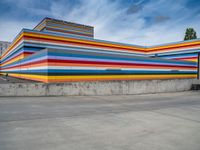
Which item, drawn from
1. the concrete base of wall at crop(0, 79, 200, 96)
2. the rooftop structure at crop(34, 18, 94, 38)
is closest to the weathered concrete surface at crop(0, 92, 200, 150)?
the concrete base of wall at crop(0, 79, 200, 96)

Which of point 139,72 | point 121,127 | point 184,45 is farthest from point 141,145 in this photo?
point 184,45

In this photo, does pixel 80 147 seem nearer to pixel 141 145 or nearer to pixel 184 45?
pixel 141 145

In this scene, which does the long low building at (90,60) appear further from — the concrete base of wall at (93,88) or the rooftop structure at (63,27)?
the rooftop structure at (63,27)

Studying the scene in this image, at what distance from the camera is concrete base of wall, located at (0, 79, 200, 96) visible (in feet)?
33.5

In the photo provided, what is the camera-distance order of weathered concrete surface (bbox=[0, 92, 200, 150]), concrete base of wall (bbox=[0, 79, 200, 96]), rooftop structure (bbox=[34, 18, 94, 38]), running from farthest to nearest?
rooftop structure (bbox=[34, 18, 94, 38]) → concrete base of wall (bbox=[0, 79, 200, 96]) → weathered concrete surface (bbox=[0, 92, 200, 150])

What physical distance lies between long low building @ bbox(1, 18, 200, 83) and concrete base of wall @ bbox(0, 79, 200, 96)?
0.59 m

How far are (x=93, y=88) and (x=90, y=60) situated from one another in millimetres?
2292

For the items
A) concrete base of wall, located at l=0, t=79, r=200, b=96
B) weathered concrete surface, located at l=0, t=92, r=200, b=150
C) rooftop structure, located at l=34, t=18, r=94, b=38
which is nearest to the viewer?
weathered concrete surface, located at l=0, t=92, r=200, b=150

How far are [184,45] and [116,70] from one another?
1585cm

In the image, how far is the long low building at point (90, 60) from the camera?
38.2 feet

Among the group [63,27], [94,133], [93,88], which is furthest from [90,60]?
[63,27]

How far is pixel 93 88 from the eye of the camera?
12.7m

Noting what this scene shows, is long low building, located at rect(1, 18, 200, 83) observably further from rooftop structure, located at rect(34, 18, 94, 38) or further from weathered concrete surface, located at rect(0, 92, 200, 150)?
rooftop structure, located at rect(34, 18, 94, 38)

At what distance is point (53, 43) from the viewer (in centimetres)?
2005
